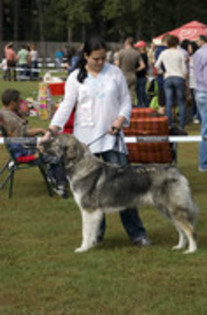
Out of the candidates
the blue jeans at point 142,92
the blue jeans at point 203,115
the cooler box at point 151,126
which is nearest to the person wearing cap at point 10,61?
the blue jeans at point 142,92

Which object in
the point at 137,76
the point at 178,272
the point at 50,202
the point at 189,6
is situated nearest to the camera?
the point at 178,272

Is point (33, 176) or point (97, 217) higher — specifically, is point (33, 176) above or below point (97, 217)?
below

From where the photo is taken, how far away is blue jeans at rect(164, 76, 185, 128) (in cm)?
1744

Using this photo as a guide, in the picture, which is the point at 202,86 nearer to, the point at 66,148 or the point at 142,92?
the point at 66,148

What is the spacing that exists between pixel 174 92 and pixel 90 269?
35.1 feet

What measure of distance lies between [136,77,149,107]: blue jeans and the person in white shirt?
3.83 m

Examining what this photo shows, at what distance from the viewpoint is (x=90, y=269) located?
24.4 ft

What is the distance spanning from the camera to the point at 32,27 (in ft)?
293

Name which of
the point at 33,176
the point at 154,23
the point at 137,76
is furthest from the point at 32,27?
the point at 33,176

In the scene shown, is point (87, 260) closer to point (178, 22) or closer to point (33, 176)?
point (33, 176)

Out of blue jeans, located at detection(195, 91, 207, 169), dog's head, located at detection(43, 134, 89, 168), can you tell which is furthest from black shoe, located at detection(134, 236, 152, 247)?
blue jeans, located at detection(195, 91, 207, 169)

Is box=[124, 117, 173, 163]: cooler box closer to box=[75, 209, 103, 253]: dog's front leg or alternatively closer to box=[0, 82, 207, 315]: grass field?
box=[0, 82, 207, 315]: grass field

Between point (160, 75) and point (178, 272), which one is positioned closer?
point (178, 272)

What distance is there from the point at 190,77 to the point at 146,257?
459 inches
